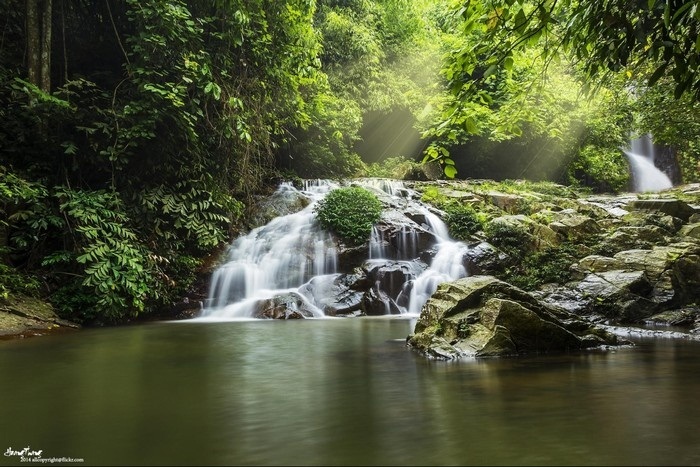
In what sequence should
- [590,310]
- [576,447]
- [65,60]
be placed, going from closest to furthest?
[576,447], [590,310], [65,60]

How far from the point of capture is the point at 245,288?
1078 cm

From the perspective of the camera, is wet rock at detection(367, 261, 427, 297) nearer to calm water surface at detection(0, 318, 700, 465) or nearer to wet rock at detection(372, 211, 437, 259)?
wet rock at detection(372, 211, 437, 259)

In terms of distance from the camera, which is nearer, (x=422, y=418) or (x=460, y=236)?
(x=422, y=418)

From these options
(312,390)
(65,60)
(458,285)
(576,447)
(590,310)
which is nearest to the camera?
(576,447)

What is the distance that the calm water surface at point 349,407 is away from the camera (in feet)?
8.23

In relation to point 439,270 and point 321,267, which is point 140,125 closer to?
point 321,267

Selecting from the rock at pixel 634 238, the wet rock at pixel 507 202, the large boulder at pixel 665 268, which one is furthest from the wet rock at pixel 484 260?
the wet rock at pixel 507 202

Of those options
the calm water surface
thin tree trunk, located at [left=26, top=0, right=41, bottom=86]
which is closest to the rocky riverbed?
the calm water surface

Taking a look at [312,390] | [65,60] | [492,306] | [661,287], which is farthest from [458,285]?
[65,60]

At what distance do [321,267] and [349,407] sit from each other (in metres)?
8.06

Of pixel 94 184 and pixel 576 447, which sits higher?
pixel 94 184

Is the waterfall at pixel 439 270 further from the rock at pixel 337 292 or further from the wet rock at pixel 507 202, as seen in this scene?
the wet rock at pixel 507 202

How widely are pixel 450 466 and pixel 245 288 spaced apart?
8.91m

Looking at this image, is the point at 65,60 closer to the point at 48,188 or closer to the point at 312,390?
the point at 48,188
